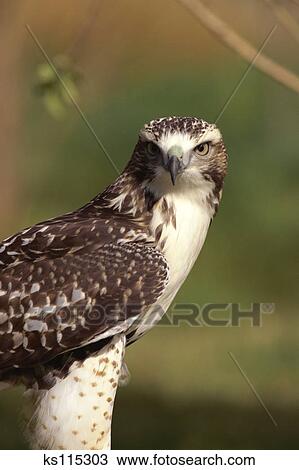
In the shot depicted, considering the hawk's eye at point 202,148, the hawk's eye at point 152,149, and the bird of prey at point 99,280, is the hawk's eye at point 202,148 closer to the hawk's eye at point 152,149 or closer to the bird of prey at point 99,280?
the bird of prey at point 99,280

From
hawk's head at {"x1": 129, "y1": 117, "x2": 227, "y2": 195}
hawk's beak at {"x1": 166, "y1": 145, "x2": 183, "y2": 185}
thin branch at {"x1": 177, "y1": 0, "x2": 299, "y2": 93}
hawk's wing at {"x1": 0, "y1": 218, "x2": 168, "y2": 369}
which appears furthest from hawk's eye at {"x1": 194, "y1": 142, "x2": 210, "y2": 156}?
thin branch at {"x1": 177, "y1": 0, "x2": 299, "y2": 93}

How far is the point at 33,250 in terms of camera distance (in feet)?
10.6

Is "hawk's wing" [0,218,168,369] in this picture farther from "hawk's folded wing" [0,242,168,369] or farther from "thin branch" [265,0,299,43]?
"thin branch" [265,0,299,43]

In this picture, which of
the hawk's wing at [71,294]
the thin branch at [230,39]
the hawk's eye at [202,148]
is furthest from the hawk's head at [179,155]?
the thin branch at [230,39]

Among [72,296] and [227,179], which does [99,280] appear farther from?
[227,179]

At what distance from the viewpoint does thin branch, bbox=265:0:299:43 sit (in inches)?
87.5

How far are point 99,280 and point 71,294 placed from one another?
10 cm

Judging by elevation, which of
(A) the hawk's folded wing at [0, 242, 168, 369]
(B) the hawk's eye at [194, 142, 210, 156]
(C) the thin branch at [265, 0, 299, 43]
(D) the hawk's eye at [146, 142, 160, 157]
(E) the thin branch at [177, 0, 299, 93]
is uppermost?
(C) the thin branch at [265, 0, 299, 43]

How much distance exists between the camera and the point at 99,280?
10.3 feet

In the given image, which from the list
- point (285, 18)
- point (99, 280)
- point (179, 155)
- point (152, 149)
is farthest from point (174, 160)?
point (285, 18)

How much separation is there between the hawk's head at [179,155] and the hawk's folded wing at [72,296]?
0.23 meters

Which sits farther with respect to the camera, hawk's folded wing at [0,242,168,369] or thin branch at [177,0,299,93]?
hawk's folded wing at [0,242,168,369]

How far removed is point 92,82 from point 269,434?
1.83 m
